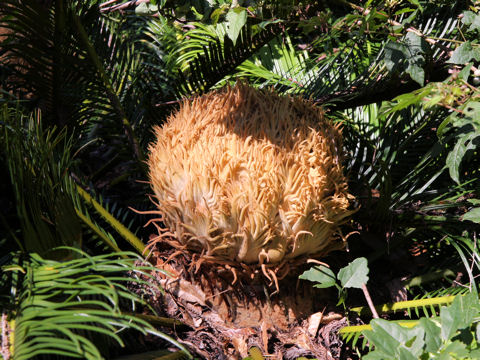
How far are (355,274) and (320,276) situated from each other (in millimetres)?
88

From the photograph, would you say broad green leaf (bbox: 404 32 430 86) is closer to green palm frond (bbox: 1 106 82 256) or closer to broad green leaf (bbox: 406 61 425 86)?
broad green leaf (bbox: 406 61 425 86)

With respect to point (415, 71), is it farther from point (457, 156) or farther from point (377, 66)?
point (377, 66)

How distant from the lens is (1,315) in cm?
84

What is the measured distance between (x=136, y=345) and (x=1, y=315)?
1.21ft

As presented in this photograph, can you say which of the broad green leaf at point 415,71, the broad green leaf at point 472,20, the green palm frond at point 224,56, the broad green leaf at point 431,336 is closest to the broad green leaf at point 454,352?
the broad green leaf at point 431,336

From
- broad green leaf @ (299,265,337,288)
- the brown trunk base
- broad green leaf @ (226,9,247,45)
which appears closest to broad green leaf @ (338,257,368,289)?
broad green leaf @ (299,265,337,288)

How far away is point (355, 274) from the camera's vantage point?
117 centimetres

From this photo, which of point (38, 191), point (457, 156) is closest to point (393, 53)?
point (457, 156)

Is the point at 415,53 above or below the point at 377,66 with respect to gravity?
above

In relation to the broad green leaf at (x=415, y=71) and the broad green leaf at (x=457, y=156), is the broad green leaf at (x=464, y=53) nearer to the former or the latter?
the broad green leaf at (x=415, y=71)

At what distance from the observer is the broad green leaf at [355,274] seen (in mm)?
1152

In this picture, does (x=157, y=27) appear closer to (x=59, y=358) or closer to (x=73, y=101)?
(x=73, y=101)

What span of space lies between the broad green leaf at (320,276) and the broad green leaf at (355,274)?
0.11 ft

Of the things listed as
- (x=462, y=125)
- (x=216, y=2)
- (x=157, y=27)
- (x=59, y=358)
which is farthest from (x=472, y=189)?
(x=157, y=27)
